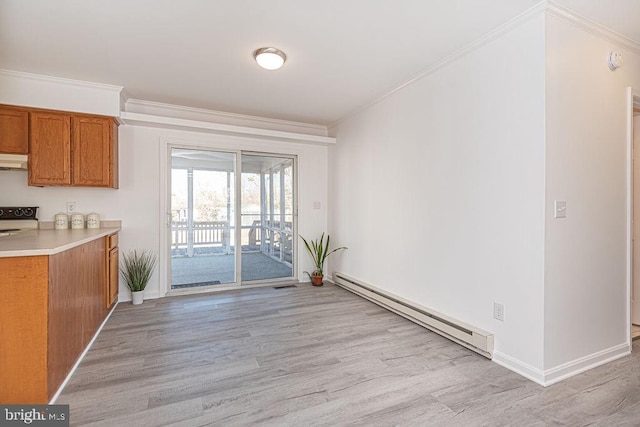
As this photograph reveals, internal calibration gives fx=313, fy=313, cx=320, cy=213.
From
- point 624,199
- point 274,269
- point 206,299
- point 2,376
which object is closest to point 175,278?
point 206,299

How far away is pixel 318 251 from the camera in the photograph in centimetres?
508

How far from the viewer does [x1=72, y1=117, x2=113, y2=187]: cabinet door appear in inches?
136

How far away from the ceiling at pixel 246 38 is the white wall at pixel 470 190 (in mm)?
287

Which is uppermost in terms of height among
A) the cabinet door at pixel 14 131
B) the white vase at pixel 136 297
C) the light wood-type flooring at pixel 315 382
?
the cabinet door at pixel 14 131

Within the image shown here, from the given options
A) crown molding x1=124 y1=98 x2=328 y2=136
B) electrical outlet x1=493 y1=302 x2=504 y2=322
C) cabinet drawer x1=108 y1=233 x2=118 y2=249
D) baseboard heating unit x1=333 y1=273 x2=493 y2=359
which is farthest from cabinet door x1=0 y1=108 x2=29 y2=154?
electrical outlet x1=493 y1=302 x2=504 y2=322

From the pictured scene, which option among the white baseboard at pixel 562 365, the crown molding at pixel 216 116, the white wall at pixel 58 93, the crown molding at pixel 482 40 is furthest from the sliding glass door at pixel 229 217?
the white baseboard at pixel 562 365

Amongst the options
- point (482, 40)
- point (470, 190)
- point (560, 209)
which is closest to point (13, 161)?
point (470, 190)

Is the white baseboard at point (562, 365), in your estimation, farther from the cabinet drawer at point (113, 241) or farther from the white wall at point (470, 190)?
the cabinet drawer at point (113, 241)

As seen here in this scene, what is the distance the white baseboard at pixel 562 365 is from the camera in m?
2.15

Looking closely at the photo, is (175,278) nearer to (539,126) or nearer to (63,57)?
(63,57)

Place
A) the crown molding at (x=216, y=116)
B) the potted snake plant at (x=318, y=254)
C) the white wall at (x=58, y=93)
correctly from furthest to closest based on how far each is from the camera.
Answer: the potted snake plant at (x=318, y=254) < the crown molding at (x=216, y=116) < the white wall at (x=58, y=93)

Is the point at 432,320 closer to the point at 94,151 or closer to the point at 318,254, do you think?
the point at 318,254

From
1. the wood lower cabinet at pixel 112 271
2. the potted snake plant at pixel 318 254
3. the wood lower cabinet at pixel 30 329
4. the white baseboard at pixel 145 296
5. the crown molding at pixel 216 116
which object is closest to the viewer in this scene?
the wood lower cabinet at pixel 30 329

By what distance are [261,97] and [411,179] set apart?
210 cm
